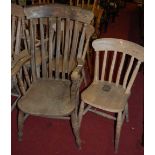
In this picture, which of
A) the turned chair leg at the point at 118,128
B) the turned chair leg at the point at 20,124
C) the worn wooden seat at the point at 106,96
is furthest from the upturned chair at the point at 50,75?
the turned chair leg at the point at 118,128

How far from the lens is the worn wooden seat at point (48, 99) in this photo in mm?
1803

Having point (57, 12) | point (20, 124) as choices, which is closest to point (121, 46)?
point (57, 12)

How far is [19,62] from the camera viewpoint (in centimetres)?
188

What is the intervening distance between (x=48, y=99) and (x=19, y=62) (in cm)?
33

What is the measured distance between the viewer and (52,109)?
1.81m

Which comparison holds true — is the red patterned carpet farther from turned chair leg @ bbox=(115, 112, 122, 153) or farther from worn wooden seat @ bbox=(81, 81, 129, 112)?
worn wooden seat @ bbox=(81, 81, 129, 112)

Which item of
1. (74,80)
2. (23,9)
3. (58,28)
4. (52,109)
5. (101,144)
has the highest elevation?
(23,9)

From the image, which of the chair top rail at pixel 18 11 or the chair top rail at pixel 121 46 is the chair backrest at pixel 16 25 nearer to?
the chair top rail at pixel 18 11

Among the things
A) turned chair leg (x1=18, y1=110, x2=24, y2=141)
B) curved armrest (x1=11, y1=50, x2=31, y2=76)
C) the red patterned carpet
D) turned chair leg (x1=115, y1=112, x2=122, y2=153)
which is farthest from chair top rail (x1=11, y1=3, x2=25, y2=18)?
turned chair leg (x1=115, y1=112, x2=122, y2=153)

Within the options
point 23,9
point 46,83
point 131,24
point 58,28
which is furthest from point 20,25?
point 131,24

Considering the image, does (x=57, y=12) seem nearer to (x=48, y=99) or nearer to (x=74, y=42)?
(x=74, y=42)

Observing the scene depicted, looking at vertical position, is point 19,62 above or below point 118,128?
above
